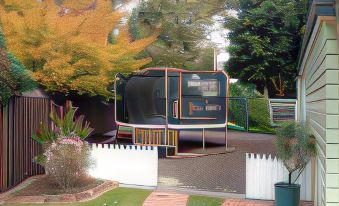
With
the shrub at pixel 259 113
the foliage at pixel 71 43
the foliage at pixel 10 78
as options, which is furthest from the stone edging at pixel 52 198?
the shrub at pixel 259 113

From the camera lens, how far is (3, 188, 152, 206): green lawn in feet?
34.1

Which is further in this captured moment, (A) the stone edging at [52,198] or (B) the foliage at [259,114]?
(B) the foliage at [259,114]

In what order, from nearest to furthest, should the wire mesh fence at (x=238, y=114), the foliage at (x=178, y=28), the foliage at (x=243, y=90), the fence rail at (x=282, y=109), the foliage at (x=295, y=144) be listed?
the foliage at (x=295, y=144)
the fence rail at (x=282, y=109)
the wire mesh fence at (x=238, y=114)
the foliage at (x=243, y=90)
the foliage at (x=178, y=28)

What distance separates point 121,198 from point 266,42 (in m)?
10.8

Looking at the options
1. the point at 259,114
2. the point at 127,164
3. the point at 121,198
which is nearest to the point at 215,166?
the point at 127,164

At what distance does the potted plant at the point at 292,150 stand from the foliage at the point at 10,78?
620cm

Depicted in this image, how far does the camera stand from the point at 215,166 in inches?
598

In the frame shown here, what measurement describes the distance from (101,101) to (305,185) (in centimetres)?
1114

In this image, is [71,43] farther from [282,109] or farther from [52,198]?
[52,198]

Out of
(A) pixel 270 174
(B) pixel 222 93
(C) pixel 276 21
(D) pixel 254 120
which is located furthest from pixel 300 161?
(C) pixel 276 21

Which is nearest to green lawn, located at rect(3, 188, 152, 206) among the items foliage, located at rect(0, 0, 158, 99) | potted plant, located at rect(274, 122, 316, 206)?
potted plant, located at rect(274, 122, 316, 206)

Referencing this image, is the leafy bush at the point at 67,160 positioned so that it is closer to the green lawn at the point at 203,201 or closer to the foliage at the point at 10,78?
the foliage at the point at 10,78

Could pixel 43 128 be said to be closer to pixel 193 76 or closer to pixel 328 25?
pixel 193 76

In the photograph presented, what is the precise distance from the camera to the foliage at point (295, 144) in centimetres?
879
